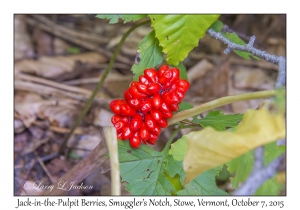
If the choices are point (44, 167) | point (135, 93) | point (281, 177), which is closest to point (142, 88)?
point (135, 93)

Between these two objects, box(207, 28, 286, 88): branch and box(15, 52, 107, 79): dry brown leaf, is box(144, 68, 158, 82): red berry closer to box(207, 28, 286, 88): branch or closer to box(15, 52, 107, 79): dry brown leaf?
box(207, 28, 286, 88): branch

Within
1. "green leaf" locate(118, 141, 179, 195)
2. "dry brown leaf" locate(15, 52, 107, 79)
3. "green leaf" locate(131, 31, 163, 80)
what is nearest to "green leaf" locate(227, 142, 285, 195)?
"green leaf" locate(118, 141, 179, 195)

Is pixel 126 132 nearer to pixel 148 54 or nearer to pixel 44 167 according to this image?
pixel 148 54

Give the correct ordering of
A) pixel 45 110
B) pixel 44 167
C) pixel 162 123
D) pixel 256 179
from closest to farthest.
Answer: pixel 256 179 < pixel 162 123 < pixel 44 167 < pixel 45 110

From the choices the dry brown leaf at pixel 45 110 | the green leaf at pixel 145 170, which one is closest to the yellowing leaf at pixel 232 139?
the green leaf at pixel 145 170
